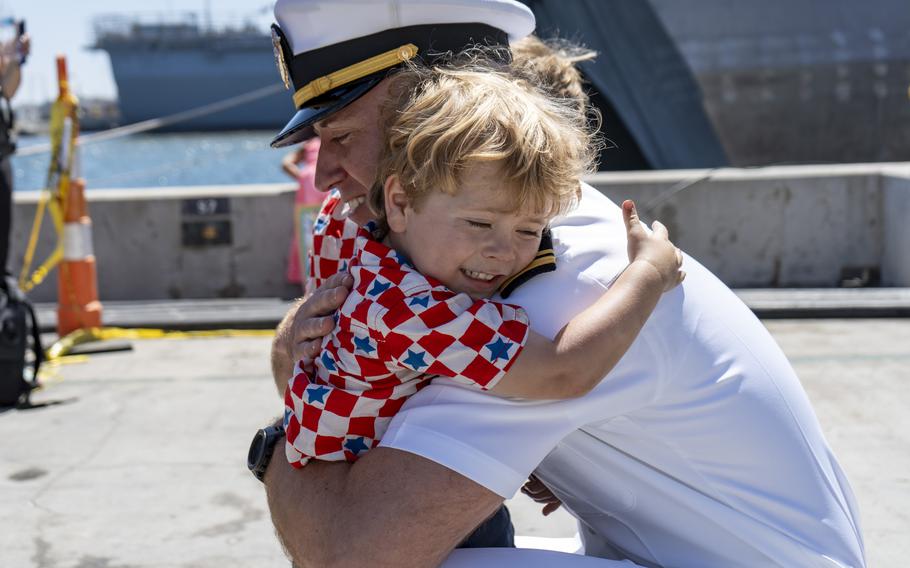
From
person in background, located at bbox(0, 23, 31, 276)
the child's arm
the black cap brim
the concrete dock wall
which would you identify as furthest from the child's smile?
the concrete dock wall

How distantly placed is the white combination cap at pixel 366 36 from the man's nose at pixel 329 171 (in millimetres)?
64

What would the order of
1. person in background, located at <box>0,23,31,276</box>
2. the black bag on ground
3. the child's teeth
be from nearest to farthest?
1. the child's teeth
2. the black bag on ground
3. person in background, located at <box>0,23,31,276</box>

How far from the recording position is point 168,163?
48.0m

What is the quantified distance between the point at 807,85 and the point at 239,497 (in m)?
18.0

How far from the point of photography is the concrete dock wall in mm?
7668

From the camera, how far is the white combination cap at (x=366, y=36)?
188 cm

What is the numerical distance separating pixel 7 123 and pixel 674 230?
4480 mm

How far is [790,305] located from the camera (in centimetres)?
667

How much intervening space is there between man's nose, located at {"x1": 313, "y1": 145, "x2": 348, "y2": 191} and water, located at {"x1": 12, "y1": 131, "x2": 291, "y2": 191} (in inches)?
806

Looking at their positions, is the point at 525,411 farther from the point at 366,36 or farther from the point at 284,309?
the point at 284,309

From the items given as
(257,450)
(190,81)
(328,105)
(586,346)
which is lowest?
(190,81)

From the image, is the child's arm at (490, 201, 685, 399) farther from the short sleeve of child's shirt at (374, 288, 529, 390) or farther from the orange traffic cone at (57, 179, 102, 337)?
the orange traffic cone at (57, 179, 102, 337)

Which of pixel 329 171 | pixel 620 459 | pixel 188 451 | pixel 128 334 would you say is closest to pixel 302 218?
pixel 128 334

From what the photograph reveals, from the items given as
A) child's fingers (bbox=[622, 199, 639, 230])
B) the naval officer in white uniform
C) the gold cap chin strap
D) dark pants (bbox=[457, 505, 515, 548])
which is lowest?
dark pants (bbox=[457, 505, 515, 548])
